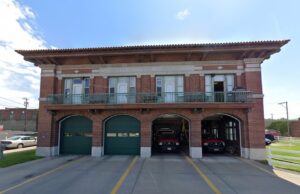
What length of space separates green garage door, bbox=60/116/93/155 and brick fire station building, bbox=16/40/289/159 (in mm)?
79

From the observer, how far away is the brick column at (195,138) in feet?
53.7

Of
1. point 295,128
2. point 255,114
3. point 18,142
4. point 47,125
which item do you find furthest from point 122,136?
point 295,128

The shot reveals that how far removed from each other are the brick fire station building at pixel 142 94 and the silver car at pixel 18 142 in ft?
26.4

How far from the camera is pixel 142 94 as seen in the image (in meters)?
17.4

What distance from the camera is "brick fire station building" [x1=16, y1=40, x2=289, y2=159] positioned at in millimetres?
16453

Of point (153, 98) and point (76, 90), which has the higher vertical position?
point (76, 90)

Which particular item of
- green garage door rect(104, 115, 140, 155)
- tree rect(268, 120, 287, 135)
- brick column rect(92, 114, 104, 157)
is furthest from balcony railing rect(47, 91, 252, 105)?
tree rect(268, 120, 287, 135)

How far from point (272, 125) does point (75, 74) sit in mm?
51605

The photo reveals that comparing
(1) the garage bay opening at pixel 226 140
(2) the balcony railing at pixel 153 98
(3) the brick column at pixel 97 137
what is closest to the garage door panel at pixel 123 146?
(3) the brick column at pixel 97 137

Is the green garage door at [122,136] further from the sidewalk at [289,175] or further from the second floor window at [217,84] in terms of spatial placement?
the sidewalk at [289,175]

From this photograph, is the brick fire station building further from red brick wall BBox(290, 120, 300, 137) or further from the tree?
the tree

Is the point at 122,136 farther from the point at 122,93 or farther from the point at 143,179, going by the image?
the point at 143,179

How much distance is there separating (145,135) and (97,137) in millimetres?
3825

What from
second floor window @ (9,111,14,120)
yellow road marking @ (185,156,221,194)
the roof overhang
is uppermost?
the roof overhang
